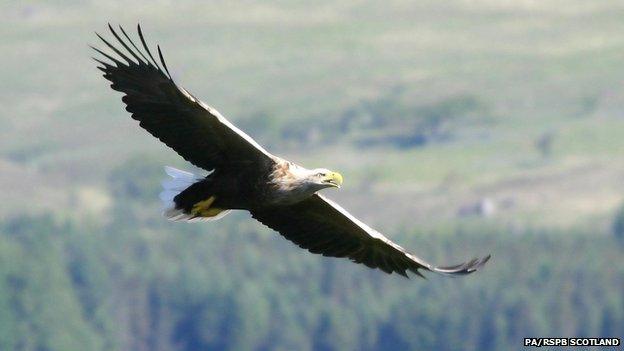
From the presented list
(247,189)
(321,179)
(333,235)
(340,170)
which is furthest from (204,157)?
(340,170)

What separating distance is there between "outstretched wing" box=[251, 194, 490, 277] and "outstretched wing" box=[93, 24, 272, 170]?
1315 millimetres

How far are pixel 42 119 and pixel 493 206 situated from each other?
125 feet

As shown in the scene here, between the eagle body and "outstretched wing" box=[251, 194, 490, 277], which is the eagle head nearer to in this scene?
the eagle body

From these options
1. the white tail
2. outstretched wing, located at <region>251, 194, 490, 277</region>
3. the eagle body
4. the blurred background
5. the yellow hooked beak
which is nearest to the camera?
the yellow hooked beak

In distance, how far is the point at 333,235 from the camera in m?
22.4

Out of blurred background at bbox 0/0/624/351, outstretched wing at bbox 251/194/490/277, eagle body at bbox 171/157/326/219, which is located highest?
blurred background at bbox 0/0/624/351

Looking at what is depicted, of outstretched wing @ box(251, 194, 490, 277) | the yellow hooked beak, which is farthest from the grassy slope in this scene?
the yellow hooked beak

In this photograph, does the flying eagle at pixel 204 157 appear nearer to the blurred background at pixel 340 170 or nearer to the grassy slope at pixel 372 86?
the blurred background at pixel 340 170

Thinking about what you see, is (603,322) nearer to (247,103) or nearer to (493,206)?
(493,206)

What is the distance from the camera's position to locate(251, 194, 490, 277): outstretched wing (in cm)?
2220

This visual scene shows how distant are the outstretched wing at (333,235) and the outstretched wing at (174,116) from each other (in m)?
1.31

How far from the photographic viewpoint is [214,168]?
69.4ft

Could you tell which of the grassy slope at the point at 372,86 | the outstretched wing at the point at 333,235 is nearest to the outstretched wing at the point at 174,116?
the outstretched wing at the point at 333,235

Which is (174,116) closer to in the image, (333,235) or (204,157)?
(204,157)
